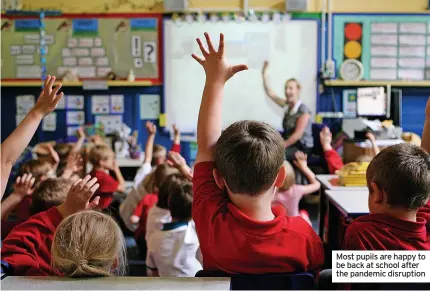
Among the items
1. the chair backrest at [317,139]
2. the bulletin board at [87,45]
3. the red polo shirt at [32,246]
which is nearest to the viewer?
the red polo shirt at [32,246]

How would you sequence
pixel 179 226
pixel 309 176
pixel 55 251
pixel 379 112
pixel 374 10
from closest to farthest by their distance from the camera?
1. pixel 55 251
2. pixel 179 226
3. pixel 309 176
4. pixel 379 112
5. pixel 374 10

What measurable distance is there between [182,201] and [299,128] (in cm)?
347

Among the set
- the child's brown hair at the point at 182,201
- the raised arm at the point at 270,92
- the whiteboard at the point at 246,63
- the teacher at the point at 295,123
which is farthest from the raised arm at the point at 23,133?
the raised arm at the point at 270,92

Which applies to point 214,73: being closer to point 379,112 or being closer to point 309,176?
point 309,176

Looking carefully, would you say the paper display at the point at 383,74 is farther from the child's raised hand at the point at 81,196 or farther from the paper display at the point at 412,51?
the child's raised hand at the point at 81,196

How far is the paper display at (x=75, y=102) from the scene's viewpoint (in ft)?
20.9

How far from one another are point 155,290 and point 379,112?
4.70 meters

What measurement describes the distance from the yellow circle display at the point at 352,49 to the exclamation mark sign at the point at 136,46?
2.31 metres

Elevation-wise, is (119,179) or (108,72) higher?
(108,72)

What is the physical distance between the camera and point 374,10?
6.15 metres

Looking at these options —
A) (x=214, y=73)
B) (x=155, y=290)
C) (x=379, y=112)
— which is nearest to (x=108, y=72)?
(x=379, y=112)

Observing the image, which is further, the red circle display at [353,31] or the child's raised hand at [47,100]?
the red circle display at [353,31]

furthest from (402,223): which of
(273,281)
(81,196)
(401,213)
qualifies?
(81,196)

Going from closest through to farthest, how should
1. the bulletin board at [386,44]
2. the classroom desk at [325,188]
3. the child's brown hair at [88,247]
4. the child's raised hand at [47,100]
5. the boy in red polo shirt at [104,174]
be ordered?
the child's brown hair at [88,247] → the child's raised hand at [47,100] → the classroom desk at [325,188] → the boy in red polo shirt at [104,174] → the bulletin board at [386,44]
